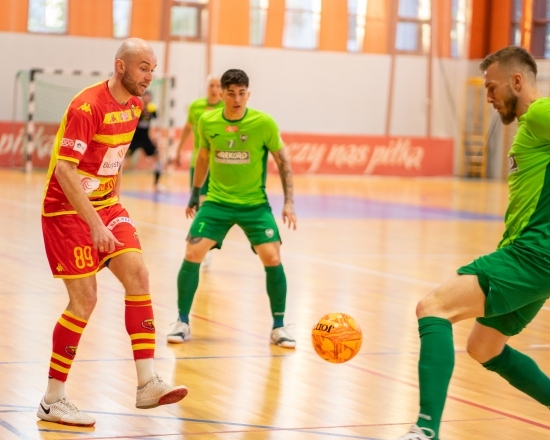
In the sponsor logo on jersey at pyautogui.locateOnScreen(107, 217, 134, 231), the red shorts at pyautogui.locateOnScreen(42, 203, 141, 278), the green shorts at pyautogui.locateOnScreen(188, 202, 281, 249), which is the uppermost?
the sponsor logo on jersey at pyautogui.locateOnScreen(107, 217, 134, 231)

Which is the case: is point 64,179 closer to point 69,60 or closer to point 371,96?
point 69,60

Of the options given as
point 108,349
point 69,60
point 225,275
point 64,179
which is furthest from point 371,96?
point 64,179

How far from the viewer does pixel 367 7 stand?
30.9 m

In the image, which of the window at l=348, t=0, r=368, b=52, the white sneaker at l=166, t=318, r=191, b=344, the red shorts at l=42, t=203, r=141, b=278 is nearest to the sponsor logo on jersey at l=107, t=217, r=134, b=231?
the red shorts at l=42, t=203, r=141, b=278

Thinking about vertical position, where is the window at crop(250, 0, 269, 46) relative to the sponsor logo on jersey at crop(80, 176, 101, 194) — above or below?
above

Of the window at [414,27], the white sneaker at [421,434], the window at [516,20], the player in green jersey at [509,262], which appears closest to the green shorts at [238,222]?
the player in green jersey at [509,262]

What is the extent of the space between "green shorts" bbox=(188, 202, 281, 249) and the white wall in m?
20.5

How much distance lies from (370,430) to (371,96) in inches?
1048

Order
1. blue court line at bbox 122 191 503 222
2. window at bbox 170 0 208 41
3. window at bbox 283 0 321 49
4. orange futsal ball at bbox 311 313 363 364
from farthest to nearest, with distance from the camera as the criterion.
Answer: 1. window at bbox 283 0 321 49
2. window at bbox 170 0 208 41
3. blue court line at bbox 122 191 503 222
4. orange futsal ball at bbox 311 313 363 364

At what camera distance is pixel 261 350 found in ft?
25.3

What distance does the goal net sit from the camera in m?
25.9

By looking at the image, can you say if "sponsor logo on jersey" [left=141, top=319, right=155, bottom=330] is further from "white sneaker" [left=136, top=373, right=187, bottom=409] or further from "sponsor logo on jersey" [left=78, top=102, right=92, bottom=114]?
"sponsor logo on jersey" [left=78, top=102, right=92, bottom=114]

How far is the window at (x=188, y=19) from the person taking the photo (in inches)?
1135

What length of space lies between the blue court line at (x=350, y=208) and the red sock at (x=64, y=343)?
13.1 metres
